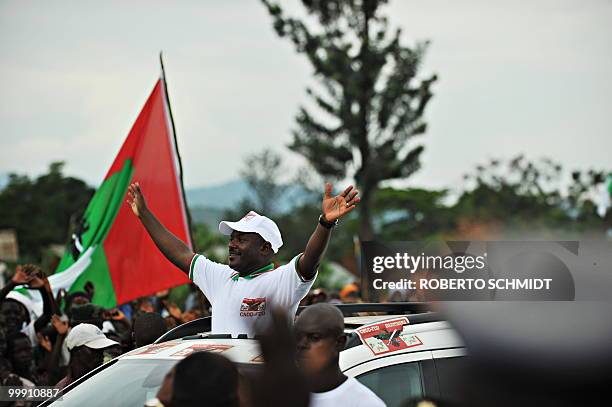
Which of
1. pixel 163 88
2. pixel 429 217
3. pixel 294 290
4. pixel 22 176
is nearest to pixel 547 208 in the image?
pixel 429 217

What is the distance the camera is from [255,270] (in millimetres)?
5426

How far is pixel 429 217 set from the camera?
6712 cm

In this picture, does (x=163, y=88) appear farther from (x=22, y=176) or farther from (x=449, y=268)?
(x=22, y=176)

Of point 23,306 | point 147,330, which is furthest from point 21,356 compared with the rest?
point 147,330

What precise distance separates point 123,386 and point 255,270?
1.17 metres

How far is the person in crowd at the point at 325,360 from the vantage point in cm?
362

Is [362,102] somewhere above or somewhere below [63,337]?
above

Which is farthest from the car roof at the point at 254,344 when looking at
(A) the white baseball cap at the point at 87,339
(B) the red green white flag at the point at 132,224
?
(B) the red green white flag at the point at 132,224

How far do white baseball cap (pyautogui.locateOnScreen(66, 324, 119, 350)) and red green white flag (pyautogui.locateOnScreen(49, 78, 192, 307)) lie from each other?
9.64ft

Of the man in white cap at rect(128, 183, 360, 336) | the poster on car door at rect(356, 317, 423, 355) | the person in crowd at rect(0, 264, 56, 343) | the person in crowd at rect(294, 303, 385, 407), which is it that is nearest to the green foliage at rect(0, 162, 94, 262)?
the person in crowd at rect(0, 264, 56, 343)

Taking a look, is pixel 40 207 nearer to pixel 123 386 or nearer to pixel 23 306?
pixel 23 306

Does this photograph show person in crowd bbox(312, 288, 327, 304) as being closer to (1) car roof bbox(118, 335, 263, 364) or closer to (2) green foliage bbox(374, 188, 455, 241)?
(1) car roof bbox(118, 335, 263, 364)

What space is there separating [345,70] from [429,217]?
33.0m

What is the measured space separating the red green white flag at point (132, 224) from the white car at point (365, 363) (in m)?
4.45
